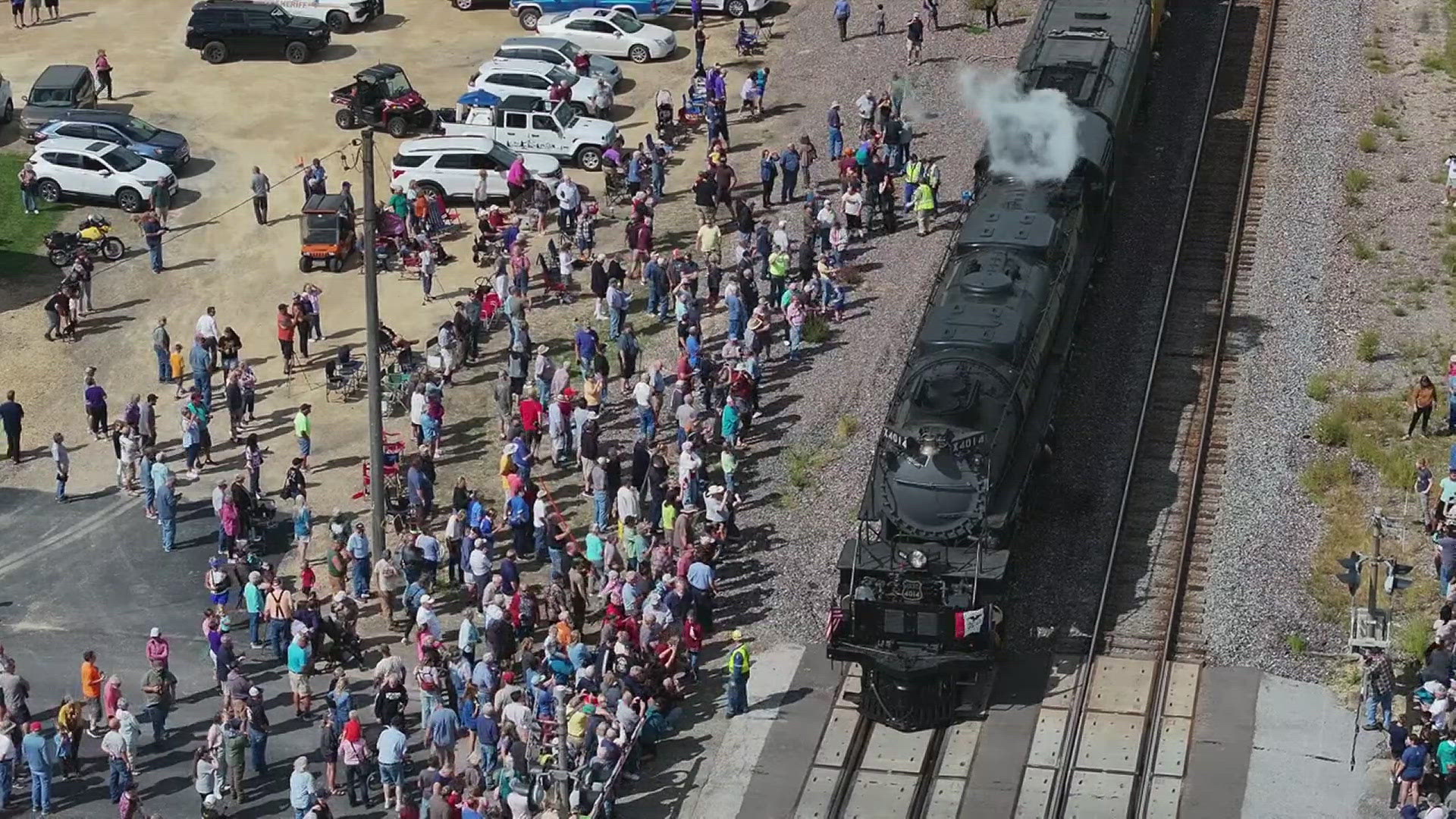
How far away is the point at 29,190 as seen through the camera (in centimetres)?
4775

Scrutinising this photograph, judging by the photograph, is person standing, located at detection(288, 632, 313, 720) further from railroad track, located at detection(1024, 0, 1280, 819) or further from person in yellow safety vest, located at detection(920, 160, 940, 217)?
person in yellow safety vest, located at detection(920, 160, 940, 217)

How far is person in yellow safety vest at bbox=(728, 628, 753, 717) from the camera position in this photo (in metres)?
30.4

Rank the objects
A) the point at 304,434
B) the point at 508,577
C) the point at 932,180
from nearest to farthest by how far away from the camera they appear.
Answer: the point at 508,577
the point at 304,434
the point at 932,180

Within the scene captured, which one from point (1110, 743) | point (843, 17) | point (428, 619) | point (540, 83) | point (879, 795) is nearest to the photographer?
point (879, 795)

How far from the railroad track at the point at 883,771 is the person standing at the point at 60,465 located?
47.4 ft

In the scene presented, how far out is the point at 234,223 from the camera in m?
47.7

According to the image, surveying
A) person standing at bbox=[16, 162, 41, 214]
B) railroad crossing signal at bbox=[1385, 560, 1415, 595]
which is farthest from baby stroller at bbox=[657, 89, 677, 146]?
railroad crossing signal at bbox=[1385, 560, 1415, 595]

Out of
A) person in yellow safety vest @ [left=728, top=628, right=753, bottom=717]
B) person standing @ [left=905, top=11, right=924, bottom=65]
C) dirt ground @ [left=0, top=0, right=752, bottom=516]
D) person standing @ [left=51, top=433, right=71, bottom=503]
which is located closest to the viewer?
person in yellow safety vest @ [left=728, top=628, right=753, bottom=717]

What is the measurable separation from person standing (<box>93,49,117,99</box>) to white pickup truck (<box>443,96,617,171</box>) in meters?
10.1

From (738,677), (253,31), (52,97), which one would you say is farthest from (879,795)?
(253,31)

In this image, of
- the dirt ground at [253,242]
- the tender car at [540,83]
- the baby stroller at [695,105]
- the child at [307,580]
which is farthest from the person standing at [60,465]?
the baby stroller at [695,105]

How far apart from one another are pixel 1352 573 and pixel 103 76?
34.4 m

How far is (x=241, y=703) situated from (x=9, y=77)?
30334mm

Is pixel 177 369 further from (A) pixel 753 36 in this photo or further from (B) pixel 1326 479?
(B) pixel 1326 479
